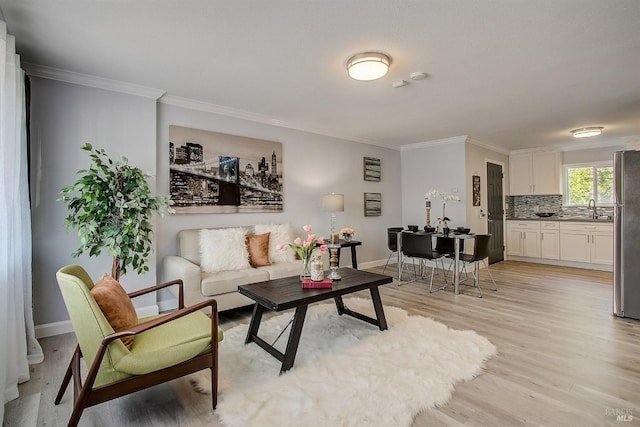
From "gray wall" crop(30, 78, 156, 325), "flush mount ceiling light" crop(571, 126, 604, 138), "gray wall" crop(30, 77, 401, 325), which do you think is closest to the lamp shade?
"gray wall" crop(30, 77, 401, 325)

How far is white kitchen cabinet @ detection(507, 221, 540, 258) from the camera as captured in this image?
6586mm

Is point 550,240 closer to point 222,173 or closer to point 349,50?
point 349,50

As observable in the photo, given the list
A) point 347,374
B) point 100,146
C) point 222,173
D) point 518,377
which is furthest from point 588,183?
point 100,146

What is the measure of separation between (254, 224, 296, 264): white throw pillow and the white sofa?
29 mm

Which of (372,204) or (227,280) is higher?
(372,204)

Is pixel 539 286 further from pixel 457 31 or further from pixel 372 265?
pixel 457 31

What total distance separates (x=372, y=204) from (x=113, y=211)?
4327mm

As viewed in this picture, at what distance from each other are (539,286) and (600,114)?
2.49 m

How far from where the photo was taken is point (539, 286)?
4656 millimetres

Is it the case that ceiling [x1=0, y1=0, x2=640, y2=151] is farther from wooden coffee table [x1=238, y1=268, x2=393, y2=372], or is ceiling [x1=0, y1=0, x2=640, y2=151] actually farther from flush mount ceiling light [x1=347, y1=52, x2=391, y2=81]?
wooden coffee table [x1=238, y1=268, x2=393, y2=372]

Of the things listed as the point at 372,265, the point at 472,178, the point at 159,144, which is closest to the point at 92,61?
the point at 159,144

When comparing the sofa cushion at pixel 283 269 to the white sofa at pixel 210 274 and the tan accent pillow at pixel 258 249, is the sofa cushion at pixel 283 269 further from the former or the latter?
the tan accent pillow at pixel 258 249

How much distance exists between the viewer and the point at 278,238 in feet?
13.7

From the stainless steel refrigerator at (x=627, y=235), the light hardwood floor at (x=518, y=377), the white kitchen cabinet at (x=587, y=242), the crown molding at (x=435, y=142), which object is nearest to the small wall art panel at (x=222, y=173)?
the light hardwood floor at (x=518, y=377)
